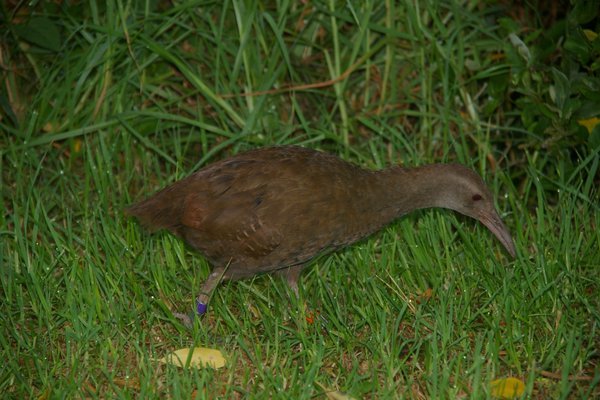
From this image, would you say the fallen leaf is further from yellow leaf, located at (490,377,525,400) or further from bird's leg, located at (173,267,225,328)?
bird's leg, located at (173,267,225,328)

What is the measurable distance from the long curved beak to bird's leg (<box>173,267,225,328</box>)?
1293 millimetres

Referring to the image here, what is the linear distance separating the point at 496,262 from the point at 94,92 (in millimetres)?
2619

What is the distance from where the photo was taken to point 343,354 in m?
4.18

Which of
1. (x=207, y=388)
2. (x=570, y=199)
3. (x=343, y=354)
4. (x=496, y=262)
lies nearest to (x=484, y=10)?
(x=570, y=199)

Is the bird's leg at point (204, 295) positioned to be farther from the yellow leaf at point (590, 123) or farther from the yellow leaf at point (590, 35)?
the yellow leaf at point (590, 35)

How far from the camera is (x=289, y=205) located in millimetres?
4422

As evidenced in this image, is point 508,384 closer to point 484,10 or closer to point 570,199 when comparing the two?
point 570,199

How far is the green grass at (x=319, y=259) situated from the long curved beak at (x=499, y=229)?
0.30ft

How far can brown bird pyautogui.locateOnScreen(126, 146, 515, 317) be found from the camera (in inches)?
174

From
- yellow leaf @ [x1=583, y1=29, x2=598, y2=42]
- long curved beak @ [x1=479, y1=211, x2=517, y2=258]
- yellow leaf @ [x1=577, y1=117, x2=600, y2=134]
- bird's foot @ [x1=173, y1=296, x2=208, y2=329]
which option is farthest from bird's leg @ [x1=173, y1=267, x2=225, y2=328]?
yellow leaf @ [x1=583, y1=29, x2=598, y2=42]

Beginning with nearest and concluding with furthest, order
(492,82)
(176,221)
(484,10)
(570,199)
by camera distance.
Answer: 1. (176,221)
2. (570,199)
3. (492,82)
4. (484,10)

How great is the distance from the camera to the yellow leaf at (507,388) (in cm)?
381

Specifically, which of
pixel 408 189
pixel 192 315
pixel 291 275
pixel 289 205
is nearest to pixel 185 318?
pixel 192 315

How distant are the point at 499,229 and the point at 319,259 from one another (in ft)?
3.00
